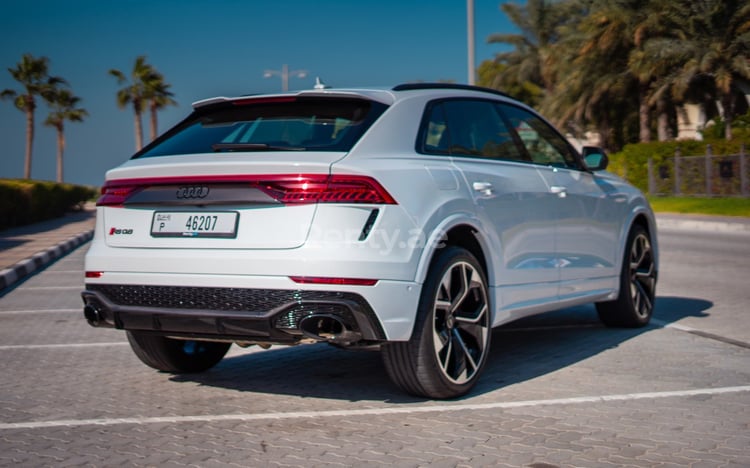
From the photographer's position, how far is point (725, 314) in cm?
855

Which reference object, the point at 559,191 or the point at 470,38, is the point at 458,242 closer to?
the point at 559,191

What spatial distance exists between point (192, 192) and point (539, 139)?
2929 millimetres

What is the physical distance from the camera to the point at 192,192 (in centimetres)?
503

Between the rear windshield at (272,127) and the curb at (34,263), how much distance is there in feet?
25.9

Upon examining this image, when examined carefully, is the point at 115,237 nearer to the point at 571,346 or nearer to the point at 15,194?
the point at 571,346

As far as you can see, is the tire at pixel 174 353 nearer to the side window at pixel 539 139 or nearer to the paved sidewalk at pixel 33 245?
the side window at pixel 539 139

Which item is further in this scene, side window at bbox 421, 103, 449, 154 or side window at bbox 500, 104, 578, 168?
side window at bbox 500, 104, 578, 168

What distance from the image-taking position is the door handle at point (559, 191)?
21.7ft

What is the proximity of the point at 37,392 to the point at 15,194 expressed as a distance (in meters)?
20.0

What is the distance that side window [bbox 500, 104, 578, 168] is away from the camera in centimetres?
665

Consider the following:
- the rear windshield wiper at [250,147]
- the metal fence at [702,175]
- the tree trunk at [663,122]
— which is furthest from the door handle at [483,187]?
the tree trunk at [663,122]

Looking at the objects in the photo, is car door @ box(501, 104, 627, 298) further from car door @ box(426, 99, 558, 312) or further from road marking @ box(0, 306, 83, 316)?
road marking @ box(0, 306, 83, 316)

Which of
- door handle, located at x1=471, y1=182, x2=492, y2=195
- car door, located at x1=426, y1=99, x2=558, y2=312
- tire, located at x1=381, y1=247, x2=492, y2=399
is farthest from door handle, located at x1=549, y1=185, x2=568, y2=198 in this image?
tire, located at x1=381, y1=247, x2=492, y2=399

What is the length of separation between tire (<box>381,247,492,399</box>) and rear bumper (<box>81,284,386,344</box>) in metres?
0.31
